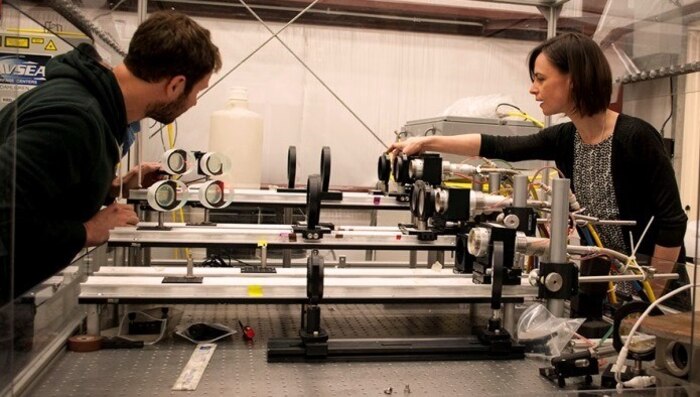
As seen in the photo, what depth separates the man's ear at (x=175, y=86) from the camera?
1125mm

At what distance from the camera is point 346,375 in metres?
1.11

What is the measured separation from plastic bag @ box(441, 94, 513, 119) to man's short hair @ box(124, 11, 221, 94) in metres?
1.95

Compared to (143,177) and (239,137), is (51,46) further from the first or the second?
(239,137)

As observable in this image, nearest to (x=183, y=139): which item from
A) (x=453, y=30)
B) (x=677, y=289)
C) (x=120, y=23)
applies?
(x=120, y=23)

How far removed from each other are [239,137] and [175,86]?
187cm

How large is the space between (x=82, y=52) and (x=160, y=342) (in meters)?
0.60

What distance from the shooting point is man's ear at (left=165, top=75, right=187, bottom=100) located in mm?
1125

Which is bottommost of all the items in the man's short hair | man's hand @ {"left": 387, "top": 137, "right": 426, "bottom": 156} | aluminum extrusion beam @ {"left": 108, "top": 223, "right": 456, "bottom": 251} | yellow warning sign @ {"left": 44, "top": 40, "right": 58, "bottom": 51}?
aluminum extrusion beam @ {"left": 108, "top": 223, "right": 456, "bottom": 251}

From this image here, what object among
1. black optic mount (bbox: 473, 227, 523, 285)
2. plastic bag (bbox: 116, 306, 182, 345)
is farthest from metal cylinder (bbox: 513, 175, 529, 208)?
plastic bag (bbox: 116, 306, 182, 345)

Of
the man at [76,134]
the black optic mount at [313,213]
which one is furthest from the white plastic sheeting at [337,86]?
the man at [76,134]

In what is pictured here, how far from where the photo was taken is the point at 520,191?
3.96ft

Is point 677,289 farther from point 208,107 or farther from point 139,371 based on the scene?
point 208,107

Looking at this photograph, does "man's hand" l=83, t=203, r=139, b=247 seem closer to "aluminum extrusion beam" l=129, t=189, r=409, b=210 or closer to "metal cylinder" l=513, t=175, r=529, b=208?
"metal cylinder" l=513, t=175, r=529, b=208

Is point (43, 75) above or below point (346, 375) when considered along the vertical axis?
above
